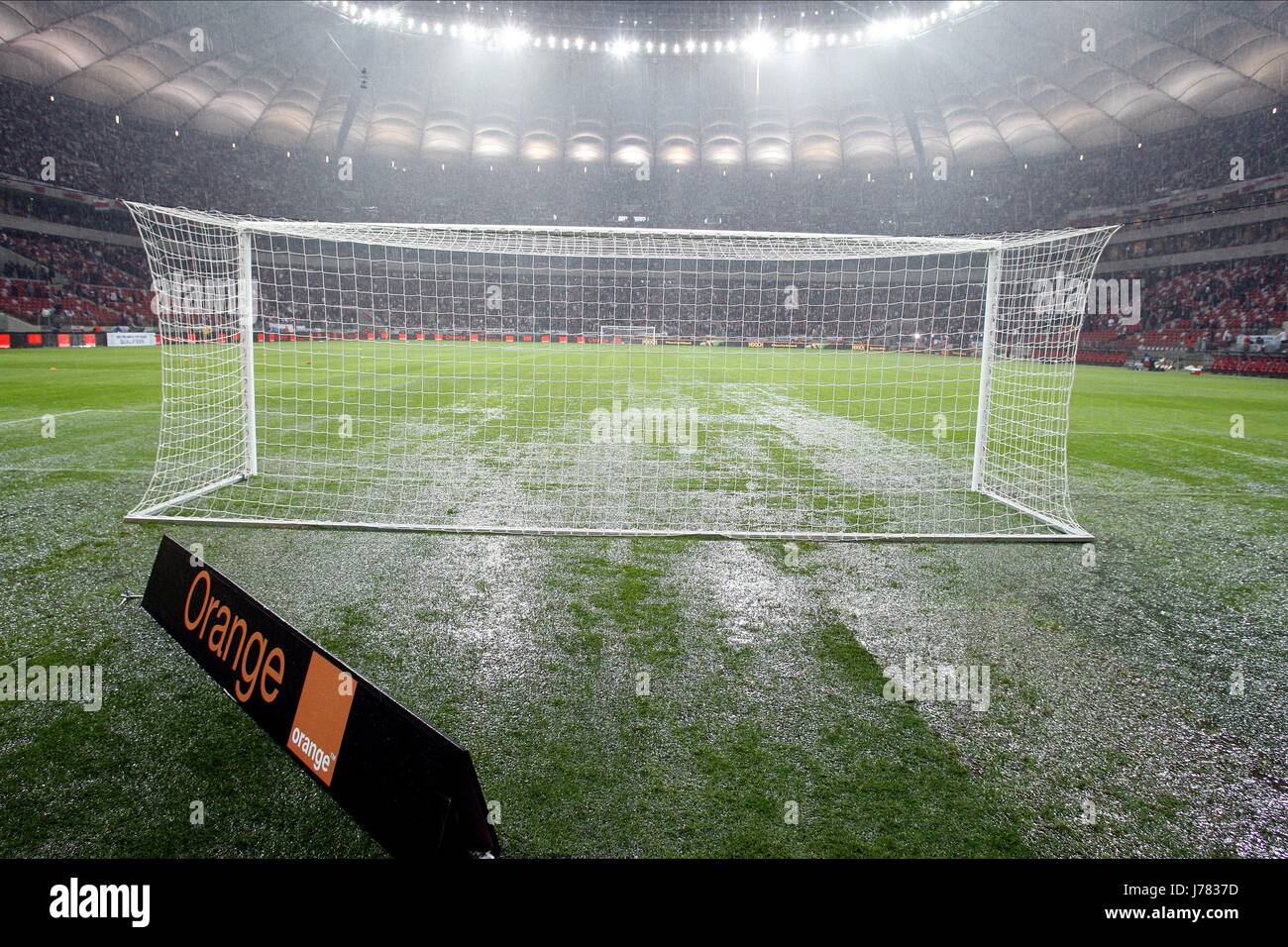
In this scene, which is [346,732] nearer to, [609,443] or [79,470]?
[79,470]

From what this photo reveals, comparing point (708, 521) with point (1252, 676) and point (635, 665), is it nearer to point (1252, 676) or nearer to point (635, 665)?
point (635, 665)

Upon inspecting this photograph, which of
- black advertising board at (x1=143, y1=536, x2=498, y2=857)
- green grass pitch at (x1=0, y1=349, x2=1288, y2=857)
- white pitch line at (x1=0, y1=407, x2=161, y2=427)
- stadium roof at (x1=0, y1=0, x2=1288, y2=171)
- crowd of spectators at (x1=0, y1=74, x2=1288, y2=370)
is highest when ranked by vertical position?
stadium roof at (x1=0, y1=0, x2=1288, y2=171)

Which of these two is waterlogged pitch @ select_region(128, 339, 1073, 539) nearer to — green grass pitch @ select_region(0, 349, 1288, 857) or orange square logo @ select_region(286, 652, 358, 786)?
green grass pitch @ select_region(0, 349, 1288, 857)

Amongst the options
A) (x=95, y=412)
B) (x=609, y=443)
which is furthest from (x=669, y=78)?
(x=609, y=443)

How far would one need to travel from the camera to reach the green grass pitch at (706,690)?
7.14 ft

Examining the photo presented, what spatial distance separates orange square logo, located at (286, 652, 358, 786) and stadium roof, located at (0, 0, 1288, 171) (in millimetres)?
37990

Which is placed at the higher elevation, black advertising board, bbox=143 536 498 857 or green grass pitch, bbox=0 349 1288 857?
black advertising board, bbox=143 536 498 857

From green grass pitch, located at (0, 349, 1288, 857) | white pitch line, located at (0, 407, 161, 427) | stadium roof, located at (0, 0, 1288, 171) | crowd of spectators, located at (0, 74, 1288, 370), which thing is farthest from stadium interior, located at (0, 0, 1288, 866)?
stadium roof, located at (0, 0, 1288, 171)

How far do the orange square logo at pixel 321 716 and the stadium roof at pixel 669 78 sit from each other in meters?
38.0

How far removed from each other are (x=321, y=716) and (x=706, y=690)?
4.98 feet

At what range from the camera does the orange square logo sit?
2.07m

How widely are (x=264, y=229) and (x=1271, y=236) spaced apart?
3737 centimetres

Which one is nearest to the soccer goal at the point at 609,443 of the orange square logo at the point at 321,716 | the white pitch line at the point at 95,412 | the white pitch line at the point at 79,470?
the white pitch line at the point at 79,470

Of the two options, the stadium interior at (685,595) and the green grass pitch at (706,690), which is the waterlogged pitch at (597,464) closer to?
the stadium interior at (685,595)
